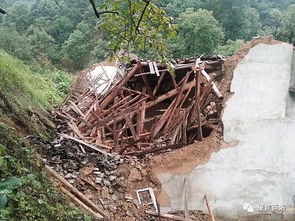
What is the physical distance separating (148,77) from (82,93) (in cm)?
272

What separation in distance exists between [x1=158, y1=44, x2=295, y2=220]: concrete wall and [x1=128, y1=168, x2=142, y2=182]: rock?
1.49 feet

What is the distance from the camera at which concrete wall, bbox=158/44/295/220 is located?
9422 mm

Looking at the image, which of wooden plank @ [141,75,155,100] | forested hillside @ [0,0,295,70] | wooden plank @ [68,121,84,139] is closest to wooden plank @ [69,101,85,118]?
wooden plank @ [68,121,84,139]

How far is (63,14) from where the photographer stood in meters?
37.6

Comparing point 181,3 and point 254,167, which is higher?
point 181,3

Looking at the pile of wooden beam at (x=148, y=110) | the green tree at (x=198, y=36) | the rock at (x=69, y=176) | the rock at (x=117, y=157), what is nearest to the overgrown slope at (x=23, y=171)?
the rock at (x=69, y=176)

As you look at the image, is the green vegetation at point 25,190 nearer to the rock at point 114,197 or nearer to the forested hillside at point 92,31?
the rock at point 114,197

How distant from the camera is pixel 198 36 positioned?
28.1 meters

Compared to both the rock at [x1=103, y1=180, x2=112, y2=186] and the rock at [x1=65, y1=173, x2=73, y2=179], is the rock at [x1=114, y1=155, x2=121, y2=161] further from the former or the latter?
the rock at [x1=65, y1=173, x2=73, y2=179]

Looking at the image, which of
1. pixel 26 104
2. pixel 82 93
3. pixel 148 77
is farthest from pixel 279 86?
pixel 82 93

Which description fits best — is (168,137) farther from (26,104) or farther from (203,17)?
(203,17)

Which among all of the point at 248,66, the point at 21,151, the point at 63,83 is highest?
the point at 248,66

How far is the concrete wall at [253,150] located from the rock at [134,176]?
1.49ft

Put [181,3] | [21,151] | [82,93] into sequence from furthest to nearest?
[181,3] < [82,93] < [21,151]
